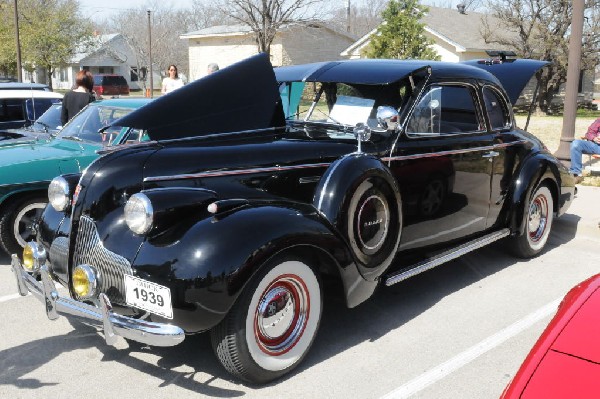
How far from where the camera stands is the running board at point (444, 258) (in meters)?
4.48

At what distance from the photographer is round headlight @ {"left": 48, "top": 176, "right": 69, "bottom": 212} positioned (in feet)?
13.6

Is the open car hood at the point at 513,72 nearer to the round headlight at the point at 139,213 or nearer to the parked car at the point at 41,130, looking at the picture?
the round headlight at the point at 139,213

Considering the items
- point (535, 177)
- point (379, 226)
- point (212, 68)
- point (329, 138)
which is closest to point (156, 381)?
point (379, 226)

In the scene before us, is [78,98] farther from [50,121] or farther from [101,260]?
[101,260]

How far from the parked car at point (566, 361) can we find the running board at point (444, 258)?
2.08 metres

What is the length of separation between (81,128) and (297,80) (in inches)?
119

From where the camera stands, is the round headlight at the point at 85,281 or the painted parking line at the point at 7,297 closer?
the round headlight at the point at 85,281

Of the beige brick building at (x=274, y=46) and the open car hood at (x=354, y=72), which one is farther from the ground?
the beige brick building at (x=274, y=46)

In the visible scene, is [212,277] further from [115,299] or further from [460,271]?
[460,271]

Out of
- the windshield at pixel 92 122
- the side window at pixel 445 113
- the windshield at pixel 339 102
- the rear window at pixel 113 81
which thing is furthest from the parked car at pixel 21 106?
the rear window at pixel 113 81

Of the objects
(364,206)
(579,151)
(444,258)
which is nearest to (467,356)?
(444,258)

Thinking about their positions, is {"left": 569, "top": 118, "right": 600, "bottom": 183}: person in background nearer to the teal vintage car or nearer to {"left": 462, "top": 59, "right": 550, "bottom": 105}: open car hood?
{"left": 462, "top": 59, "right": 550, "bottom": 105}: open car hood

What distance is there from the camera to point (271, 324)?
11.9ft

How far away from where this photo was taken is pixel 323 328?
4.47 metres
